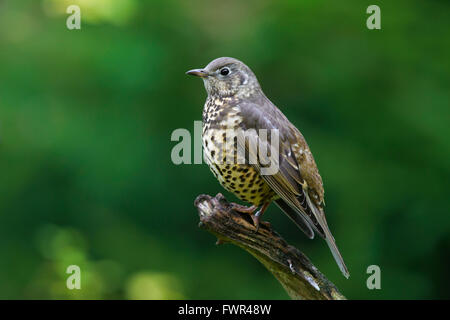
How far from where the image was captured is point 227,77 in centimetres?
447

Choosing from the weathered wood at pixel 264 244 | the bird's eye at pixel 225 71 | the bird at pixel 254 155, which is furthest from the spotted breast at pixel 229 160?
the bird's eye at pixel 225 71

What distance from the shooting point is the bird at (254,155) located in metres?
4.13

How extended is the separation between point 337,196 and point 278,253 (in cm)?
202

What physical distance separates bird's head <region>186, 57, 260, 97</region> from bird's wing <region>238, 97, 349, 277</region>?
164 millimetres

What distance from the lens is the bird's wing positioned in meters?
4.14

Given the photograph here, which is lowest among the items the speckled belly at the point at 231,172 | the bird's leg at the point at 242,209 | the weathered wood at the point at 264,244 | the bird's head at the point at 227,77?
the weathered wood at the point at 264,244

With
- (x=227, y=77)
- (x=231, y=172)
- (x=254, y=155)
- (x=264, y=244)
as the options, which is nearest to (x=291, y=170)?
(x=254, y=155)

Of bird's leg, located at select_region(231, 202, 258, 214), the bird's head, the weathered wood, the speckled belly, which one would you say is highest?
the bird's head

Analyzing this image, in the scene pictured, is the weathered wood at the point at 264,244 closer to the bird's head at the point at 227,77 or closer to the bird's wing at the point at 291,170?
the bird's wing at the point at 291,170

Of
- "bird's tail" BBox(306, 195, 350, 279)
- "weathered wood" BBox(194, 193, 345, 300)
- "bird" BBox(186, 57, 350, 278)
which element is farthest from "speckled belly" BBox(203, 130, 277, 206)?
"bird's tail" BBox(306, 195, 350, 279)

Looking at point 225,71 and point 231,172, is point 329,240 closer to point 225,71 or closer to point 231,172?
point 231,172

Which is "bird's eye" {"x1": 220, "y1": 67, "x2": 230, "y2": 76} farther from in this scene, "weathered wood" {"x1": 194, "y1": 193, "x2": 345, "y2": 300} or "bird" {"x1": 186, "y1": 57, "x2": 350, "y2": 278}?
"weathered wood" {"x1": 194, "y1": 193, "x2": 345, "y2": 300}

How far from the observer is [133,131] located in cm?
615

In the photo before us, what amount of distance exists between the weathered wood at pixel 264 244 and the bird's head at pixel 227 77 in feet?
2.58
